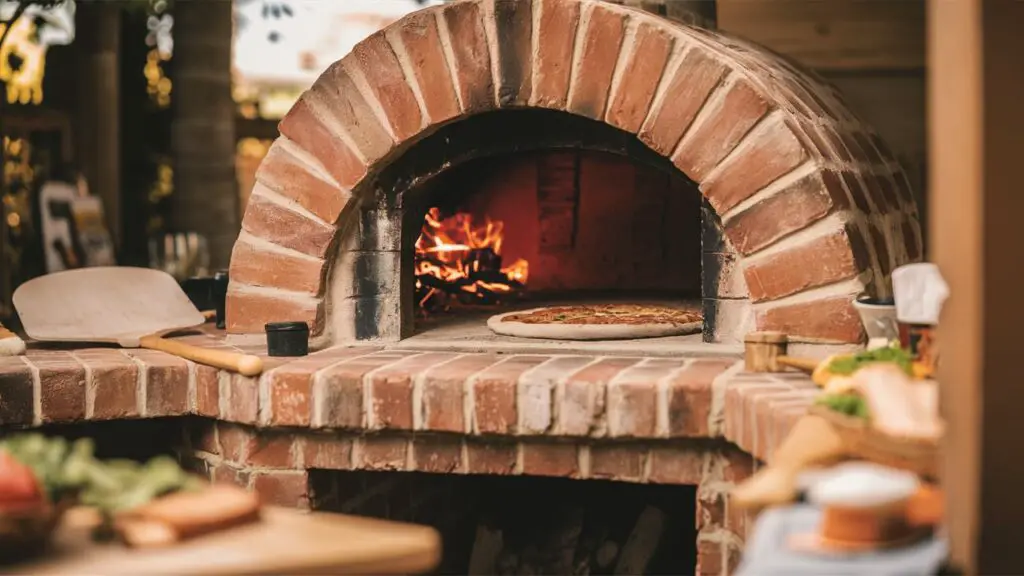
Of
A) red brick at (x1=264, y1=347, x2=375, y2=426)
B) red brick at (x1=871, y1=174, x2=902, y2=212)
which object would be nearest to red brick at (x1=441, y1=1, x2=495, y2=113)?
red brick at (x1=264, y1=347, x2=375, y2=426)

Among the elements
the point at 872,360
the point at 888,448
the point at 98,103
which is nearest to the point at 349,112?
the point at 872,360

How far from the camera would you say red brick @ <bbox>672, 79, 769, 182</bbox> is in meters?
2.35

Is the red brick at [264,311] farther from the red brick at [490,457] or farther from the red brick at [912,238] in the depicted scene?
the red brick at [912,238]

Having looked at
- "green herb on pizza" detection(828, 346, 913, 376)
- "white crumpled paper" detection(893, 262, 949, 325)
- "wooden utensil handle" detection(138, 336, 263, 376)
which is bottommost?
"wooden utensil handle" detection(138, 336, 263, 376)

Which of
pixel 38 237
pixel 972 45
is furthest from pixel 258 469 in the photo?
pixel 38 237

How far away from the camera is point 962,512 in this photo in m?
1.38

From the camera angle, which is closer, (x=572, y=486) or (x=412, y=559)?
(x=412, y=559)

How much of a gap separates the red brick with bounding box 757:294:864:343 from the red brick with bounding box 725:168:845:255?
15 centimetres

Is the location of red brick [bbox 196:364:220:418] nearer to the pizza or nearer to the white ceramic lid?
the pizza

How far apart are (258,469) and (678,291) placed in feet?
5.83

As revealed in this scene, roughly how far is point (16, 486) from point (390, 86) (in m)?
1.48

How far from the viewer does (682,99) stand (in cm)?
240

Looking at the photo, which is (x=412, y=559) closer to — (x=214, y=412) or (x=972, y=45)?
(x=972, y=45)

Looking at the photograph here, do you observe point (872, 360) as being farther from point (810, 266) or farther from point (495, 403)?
point (495, 403)
